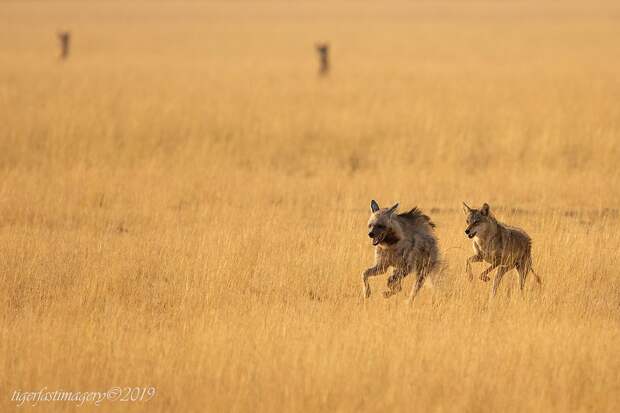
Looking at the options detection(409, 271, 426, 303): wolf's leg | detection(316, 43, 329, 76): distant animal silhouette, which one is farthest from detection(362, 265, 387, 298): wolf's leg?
detection(316, 43, 329, 76): distant animal silhouette

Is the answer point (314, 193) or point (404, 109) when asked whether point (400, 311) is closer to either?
point (314, 193)

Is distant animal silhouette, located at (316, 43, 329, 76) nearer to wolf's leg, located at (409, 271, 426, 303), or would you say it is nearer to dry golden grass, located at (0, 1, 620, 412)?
dry golden grass, located at (0, 1, 620, 412)

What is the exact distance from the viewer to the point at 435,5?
103938 mm

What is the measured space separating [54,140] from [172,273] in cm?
858

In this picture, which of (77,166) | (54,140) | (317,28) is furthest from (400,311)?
(317,28)

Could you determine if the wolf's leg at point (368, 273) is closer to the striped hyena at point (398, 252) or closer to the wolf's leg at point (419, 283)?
the striped hyena at point (398, 252)

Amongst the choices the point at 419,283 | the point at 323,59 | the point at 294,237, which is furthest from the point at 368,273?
the point at 323,59

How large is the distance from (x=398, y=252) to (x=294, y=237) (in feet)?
7.70

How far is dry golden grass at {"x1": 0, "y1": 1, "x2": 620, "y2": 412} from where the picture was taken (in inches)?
269

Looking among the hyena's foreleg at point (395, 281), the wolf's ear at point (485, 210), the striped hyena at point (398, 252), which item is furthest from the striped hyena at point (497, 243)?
the hyena's foreleg at point (395, 281)

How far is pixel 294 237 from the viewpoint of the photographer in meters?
10.8

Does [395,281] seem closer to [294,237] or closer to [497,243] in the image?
[497,243]

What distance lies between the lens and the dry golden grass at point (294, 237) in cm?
682

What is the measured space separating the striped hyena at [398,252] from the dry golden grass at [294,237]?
23 centimetres
